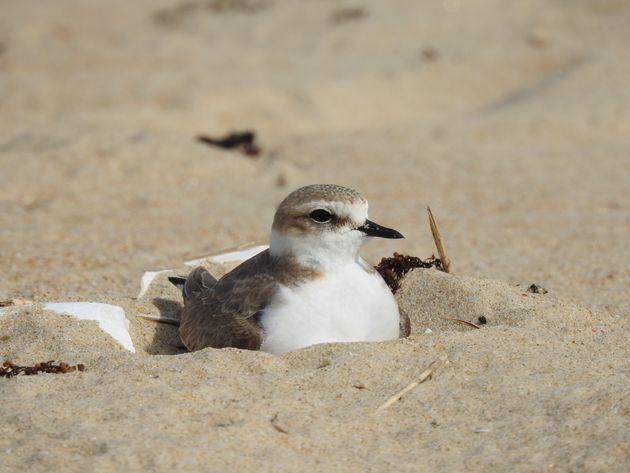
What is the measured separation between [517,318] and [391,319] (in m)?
0.68

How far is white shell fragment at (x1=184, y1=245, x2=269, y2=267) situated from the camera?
5.45 meters

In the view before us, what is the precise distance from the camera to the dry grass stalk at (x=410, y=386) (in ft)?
11.3

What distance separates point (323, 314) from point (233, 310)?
0.41 metres

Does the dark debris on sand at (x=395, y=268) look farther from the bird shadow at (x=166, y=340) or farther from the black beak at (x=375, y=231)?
the bird shadow at (x=166, y=340)

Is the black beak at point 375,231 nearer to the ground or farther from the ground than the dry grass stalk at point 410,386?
farther from the ground

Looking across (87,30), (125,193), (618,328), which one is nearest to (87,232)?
(125,193)

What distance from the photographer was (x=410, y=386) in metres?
3.56

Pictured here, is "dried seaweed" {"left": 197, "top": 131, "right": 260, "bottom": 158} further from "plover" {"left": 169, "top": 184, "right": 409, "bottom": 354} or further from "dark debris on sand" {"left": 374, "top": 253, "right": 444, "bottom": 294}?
"plover" {"left": 169, "top": 184, "right": 409, "bottom": 354}

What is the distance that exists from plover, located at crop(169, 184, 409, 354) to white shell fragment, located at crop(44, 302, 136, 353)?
39 cm

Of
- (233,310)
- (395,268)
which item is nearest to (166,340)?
(233,310)

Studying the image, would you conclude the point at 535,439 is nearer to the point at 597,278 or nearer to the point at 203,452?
the point at 203,452

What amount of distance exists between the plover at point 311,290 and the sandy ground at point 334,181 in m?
0.12

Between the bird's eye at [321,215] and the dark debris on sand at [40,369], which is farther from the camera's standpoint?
the bird's eye at [321,215]

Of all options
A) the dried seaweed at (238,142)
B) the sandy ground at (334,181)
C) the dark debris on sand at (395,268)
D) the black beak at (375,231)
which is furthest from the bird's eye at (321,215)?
the dried seaweed at (238,142)
